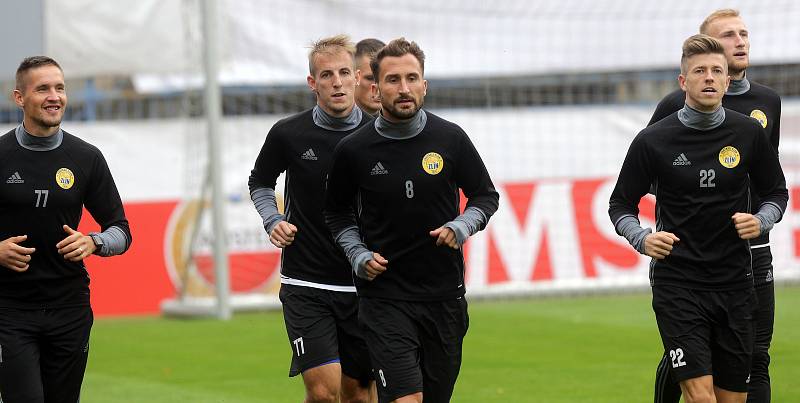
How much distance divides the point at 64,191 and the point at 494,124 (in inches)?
441

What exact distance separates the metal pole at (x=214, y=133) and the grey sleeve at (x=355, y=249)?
908 centimetres

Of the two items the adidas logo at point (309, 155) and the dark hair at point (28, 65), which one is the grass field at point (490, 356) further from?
the dark hair at point (28, 65)

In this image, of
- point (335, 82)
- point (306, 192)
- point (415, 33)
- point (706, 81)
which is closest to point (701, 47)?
point (706, 81)

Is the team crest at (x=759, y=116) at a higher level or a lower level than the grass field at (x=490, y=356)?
higher

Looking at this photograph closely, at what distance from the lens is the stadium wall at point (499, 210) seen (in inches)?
643

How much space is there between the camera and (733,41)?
27.1 feet

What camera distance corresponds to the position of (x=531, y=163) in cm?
1772

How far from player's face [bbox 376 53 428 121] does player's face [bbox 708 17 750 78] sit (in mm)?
2366

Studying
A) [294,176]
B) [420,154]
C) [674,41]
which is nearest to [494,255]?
[674,41]

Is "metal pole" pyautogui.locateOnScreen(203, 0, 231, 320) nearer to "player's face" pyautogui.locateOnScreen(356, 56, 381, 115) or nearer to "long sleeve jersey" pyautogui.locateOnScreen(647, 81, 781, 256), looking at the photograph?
"player's face" pyautogui.locateOnScreen(356, 56, 381, 115)

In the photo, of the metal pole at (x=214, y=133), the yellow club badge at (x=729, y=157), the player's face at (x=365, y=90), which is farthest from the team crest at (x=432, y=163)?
the metal pole at (x=214, y=133)

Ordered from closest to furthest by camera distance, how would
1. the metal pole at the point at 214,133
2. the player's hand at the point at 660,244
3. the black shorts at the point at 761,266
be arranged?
the player's hand at the point at 660,244 < the black shorts at the point at 761,266 < the metal pole at the point at 214,133

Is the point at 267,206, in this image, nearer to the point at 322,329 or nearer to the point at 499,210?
the point at 322,329

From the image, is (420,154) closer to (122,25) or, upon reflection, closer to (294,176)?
(294,176)
